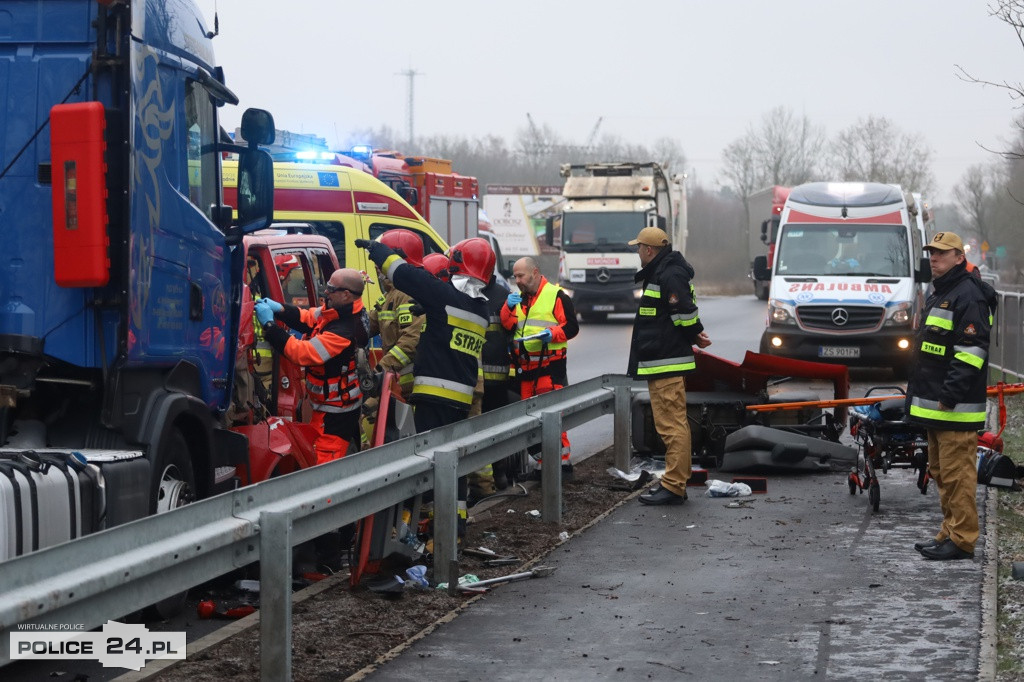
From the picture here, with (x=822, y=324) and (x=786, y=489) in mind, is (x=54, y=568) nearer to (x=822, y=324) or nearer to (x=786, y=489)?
(x=786, y=489)

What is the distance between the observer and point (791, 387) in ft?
58.7

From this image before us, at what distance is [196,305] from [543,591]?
2.27 m

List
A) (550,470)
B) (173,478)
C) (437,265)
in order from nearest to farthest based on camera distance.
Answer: (173,478)
(550,470)
(437,265)

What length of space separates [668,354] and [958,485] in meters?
2.55

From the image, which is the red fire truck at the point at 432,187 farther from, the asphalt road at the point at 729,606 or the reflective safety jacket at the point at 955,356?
the reflective safety jacket at the point at 955,356

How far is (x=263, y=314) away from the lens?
27.8ft

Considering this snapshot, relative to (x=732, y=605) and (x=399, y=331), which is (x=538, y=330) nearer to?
(x=399, y=331)

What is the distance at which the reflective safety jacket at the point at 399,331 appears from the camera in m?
9.50

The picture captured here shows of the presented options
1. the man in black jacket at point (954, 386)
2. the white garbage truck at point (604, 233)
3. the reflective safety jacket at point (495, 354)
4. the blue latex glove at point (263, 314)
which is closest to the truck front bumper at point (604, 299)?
the white garbage truck at point (604, 233)

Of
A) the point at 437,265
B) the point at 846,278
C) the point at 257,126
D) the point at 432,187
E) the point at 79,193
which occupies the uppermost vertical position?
the point at 257,126

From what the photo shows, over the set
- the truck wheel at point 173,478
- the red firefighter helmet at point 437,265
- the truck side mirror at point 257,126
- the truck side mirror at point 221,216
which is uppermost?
the truck side mirror at point 257,126

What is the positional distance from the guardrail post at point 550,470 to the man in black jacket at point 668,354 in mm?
950

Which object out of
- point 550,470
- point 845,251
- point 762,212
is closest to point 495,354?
point 550,470

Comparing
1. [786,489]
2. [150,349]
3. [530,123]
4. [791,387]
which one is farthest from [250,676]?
[530,123]
